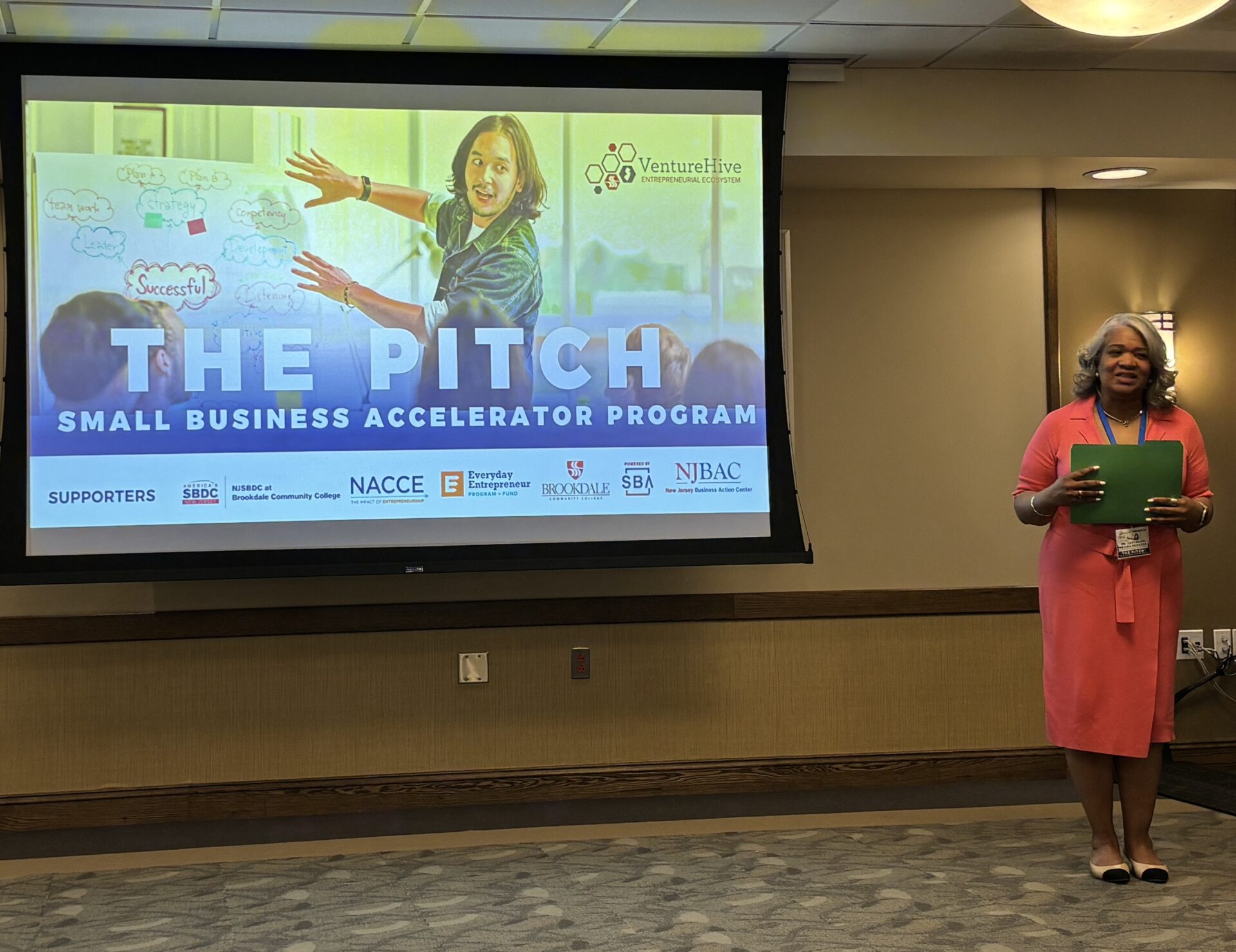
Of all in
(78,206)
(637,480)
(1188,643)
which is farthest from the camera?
(1188,643)

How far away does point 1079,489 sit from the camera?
10.7 feet

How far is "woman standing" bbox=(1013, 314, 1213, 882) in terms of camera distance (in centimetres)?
330

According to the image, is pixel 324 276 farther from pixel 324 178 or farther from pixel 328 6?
pixel 328 6

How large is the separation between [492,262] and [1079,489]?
1.86 meters

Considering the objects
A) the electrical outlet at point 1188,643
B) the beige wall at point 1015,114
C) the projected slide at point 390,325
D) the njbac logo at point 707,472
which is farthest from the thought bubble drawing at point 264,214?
the electrical outlet at point 1188,643

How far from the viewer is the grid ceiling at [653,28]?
Result: 350cm

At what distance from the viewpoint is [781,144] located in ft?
13.1

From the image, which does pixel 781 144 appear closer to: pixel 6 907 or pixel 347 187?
pixel 347 187

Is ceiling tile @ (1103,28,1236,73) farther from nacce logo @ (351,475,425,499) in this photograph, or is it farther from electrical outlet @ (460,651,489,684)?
electrical outlet @ (460,651,489,684)

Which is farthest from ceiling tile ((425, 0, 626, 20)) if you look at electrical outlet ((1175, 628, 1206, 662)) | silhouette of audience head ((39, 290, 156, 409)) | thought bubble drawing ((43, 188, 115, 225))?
electrical outlet ((1175, 628, 1206, 662))

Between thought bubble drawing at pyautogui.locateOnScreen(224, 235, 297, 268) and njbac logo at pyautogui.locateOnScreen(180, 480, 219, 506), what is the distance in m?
0.68

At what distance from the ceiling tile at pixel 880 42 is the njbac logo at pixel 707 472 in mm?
1323

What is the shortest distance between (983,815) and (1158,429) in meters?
1.55

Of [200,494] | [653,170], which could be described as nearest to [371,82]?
[653,170]
